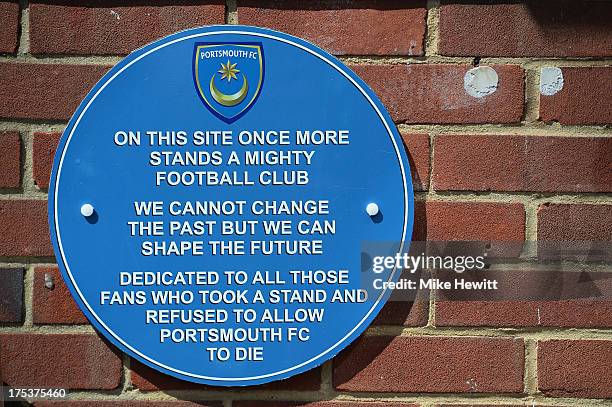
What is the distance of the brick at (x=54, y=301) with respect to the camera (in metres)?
1.44

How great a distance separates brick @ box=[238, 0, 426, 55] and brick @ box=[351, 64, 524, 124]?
0.12 feet

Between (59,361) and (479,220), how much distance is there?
2.71 feet

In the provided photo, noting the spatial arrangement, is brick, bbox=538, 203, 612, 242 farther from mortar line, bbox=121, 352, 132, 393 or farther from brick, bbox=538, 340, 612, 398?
mortar line, bbox=121, 352, 132, 393

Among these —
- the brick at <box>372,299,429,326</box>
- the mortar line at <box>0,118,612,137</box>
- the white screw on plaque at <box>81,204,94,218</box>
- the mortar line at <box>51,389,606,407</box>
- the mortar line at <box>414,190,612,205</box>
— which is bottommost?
the mortar line at <box>51,389,606,407</box>

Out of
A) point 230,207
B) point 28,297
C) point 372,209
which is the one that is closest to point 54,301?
point 28,297

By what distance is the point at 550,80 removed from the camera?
1434 mm

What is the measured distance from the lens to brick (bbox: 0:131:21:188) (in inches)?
56.7

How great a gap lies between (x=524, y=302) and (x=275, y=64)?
64cm

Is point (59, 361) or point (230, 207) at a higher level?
point (230, 207)

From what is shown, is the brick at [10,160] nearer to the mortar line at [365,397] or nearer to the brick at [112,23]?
the brick at [112,23]

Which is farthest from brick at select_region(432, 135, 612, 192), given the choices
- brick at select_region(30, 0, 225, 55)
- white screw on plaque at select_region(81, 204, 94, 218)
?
white screw on plaque at select_region(81, 204, 94, 218)

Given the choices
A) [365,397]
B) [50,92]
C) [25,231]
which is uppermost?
[50,92]

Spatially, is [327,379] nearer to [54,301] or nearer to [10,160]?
[54,301]

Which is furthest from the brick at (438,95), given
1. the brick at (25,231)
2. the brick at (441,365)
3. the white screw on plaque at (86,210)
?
the brick at (25,231)
